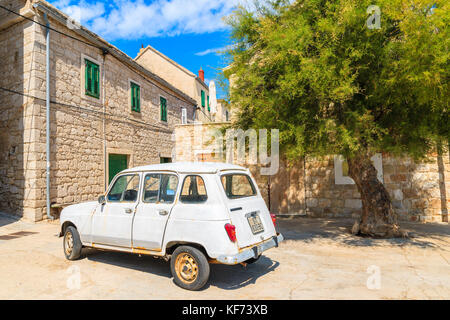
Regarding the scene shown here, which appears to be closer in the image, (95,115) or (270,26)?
(270,26)

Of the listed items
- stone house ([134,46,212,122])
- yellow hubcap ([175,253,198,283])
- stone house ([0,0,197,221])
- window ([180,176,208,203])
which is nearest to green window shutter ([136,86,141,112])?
stone house ([0,0,197,221])

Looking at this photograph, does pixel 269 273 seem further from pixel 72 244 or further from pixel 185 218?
pixel 72 244

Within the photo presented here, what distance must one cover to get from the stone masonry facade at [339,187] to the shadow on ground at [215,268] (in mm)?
3919

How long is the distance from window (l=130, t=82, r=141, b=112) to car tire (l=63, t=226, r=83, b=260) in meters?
9.58

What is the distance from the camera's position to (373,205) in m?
7.63

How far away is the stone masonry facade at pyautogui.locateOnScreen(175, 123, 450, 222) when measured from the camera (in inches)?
390

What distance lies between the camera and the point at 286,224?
32.7 ft

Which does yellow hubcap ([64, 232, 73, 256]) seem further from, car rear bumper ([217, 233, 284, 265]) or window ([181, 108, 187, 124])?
window ([181, 108, 187, 124])

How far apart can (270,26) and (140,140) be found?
10.1 meters

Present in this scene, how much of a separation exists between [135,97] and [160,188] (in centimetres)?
1112

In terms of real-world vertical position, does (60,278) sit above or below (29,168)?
below

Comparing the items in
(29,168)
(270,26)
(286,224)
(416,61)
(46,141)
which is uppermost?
(270,26)
